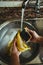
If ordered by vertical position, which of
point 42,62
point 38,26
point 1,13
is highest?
point 1,13

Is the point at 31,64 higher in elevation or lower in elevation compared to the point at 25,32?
lower

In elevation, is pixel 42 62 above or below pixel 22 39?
below

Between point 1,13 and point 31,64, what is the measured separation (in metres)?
0.48

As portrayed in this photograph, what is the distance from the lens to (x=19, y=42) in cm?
102

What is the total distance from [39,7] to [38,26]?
0.18 meters

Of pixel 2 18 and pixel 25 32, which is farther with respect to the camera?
pixel 2 18

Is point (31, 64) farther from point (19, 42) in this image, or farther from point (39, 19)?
point (19, 42)

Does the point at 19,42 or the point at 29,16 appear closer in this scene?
the point at 19,42

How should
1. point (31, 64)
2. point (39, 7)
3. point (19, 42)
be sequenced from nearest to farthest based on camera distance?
point (19, 42)
point (39, 7)
point (31, 64)

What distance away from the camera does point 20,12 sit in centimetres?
141

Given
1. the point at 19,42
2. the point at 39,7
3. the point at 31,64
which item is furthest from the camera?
the point at 31,64

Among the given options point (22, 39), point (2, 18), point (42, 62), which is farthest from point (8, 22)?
point (42, 62)

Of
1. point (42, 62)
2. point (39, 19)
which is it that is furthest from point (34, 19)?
point (42, 62)

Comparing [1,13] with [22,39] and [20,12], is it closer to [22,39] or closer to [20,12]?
[20,12]
